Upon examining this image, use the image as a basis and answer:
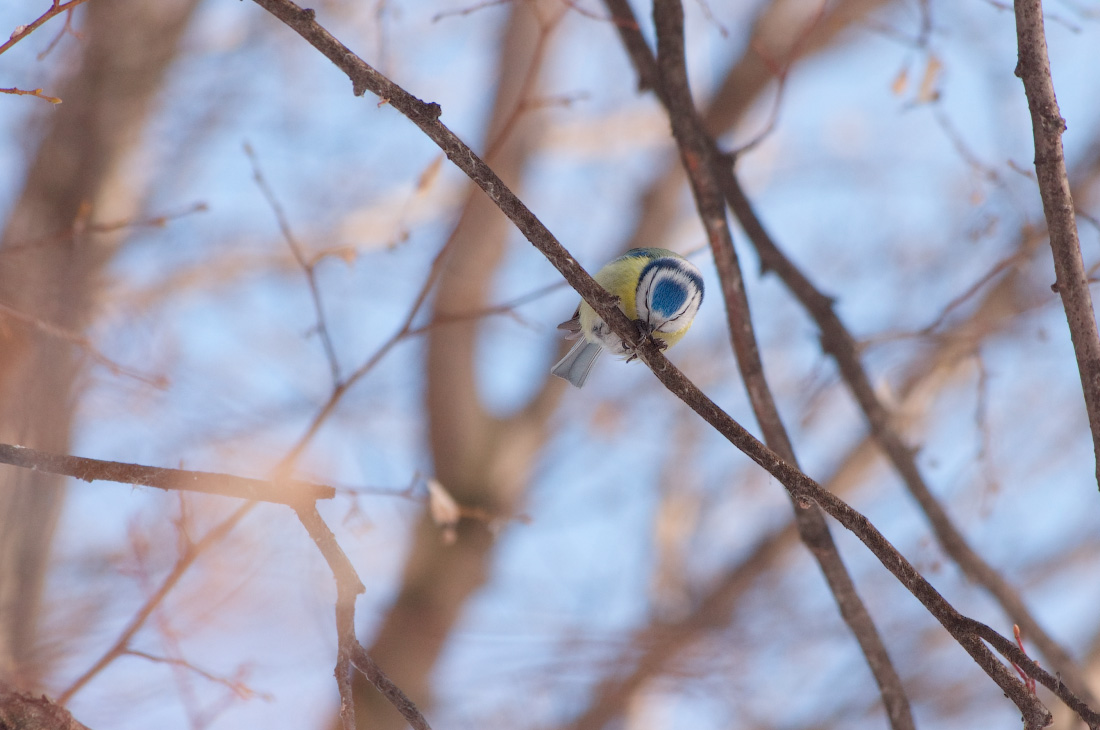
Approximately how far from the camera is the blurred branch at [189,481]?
127cm

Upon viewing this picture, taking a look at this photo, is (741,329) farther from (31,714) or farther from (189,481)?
(31,714)

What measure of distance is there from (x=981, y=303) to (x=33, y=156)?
15.0 feet

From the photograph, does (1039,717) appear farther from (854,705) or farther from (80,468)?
(854,705)

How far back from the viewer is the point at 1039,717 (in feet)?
4.09

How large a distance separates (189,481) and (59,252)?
2227 mm

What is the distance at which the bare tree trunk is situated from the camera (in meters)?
2.63

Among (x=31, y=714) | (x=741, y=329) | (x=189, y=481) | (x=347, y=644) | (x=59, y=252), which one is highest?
(x=59, y=252)

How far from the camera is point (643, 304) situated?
2.20 m

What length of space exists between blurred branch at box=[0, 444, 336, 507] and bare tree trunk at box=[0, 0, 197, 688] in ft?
2.81

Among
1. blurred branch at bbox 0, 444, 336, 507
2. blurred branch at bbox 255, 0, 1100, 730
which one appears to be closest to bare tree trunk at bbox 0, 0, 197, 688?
blurred branch at bbox 0, 444, 336, 507

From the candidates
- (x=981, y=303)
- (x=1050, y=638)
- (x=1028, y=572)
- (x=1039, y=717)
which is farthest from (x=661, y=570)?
(x=1039, y=717)

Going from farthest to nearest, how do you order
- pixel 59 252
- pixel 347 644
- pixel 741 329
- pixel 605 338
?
pixel 59 252 → pixel 605 338 → pixel 741 329 → pixel 347 644

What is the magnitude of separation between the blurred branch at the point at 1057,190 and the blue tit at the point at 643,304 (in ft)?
2.95

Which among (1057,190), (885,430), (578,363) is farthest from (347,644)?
(885,430)
